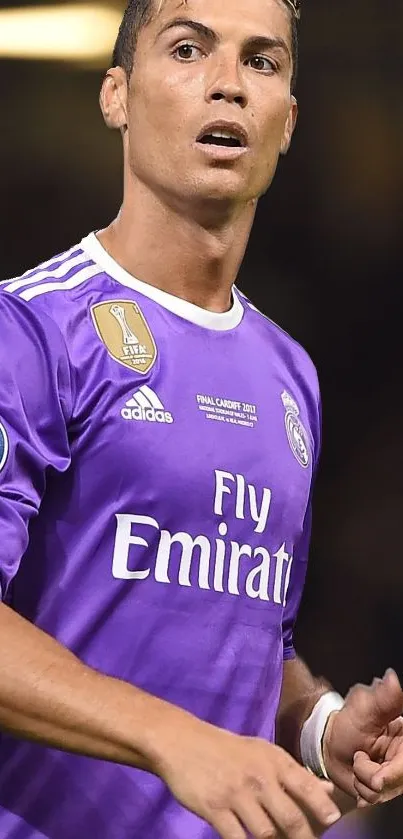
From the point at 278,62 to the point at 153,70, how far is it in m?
0.16

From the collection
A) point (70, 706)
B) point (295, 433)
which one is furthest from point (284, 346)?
point (70, 706)

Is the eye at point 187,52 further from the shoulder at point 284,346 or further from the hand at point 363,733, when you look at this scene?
the hand at point 363,733

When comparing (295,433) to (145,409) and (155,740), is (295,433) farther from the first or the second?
(155,740)

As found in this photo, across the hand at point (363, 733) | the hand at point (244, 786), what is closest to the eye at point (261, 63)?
the hand at point (363, 733)

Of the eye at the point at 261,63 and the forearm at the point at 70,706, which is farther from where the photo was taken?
the eye at the point at 261,63

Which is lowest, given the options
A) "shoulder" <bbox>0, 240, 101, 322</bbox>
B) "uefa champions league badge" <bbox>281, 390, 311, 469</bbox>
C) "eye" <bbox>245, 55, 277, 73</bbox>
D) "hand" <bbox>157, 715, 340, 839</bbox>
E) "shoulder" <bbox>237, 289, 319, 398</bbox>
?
"hand" <bbox>157, 715, 340, 839</bbox>

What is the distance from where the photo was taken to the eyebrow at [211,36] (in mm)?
1727

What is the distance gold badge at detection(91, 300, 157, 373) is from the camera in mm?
1631

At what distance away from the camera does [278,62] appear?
179 centimetres

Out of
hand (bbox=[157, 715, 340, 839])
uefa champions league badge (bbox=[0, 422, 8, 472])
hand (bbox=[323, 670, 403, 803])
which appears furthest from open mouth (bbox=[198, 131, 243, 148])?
hand (bbox=[157, 715, 340, 839])

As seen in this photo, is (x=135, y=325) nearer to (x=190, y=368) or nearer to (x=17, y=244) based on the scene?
(x=190, y=368)

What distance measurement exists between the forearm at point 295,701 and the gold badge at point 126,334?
1.68ft

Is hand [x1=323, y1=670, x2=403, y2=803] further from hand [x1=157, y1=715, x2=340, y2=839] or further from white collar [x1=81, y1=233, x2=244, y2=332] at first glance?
white collar [x1=81, y1=233, x2=244, y2=332]

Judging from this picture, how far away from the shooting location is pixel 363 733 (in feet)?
5.44
